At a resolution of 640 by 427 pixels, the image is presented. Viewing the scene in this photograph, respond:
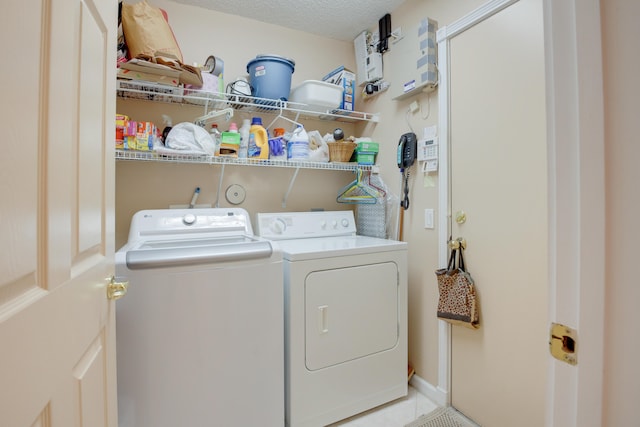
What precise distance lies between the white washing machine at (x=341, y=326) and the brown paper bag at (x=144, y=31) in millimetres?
1125

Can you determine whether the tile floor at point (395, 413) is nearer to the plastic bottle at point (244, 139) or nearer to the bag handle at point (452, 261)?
the bag handle at point (452, 261)

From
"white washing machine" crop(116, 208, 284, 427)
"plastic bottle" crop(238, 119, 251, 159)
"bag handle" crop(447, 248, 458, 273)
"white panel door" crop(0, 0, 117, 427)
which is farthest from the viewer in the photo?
"plastic bottle" crop(238, 119, 251, 159)

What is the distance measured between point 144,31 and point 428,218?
76.6 inches

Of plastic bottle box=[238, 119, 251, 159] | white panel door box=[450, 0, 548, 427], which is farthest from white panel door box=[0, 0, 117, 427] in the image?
white panel door box=[450, 0, 548, 427]

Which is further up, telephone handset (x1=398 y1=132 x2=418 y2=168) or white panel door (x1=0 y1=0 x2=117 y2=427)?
telephone handset (x1=398 y1=132 x2=418 y2=168)

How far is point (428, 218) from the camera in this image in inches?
80.0

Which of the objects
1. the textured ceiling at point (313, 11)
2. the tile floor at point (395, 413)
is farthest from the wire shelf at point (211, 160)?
the tile floor at point (395, 413)

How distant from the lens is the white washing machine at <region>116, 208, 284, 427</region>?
1.30m

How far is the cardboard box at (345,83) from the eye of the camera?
93.3 inches

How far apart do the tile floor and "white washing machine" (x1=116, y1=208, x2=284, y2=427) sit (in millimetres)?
521

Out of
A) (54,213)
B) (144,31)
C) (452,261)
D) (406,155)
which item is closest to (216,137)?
(144,31)

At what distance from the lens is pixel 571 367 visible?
52cm

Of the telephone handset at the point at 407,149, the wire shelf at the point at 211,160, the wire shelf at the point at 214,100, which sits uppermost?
the wire shelf at the point at 214,100

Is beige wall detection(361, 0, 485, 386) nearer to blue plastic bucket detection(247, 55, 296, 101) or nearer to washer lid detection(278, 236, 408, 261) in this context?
washer lid detection(278, 236, 408, 261)
